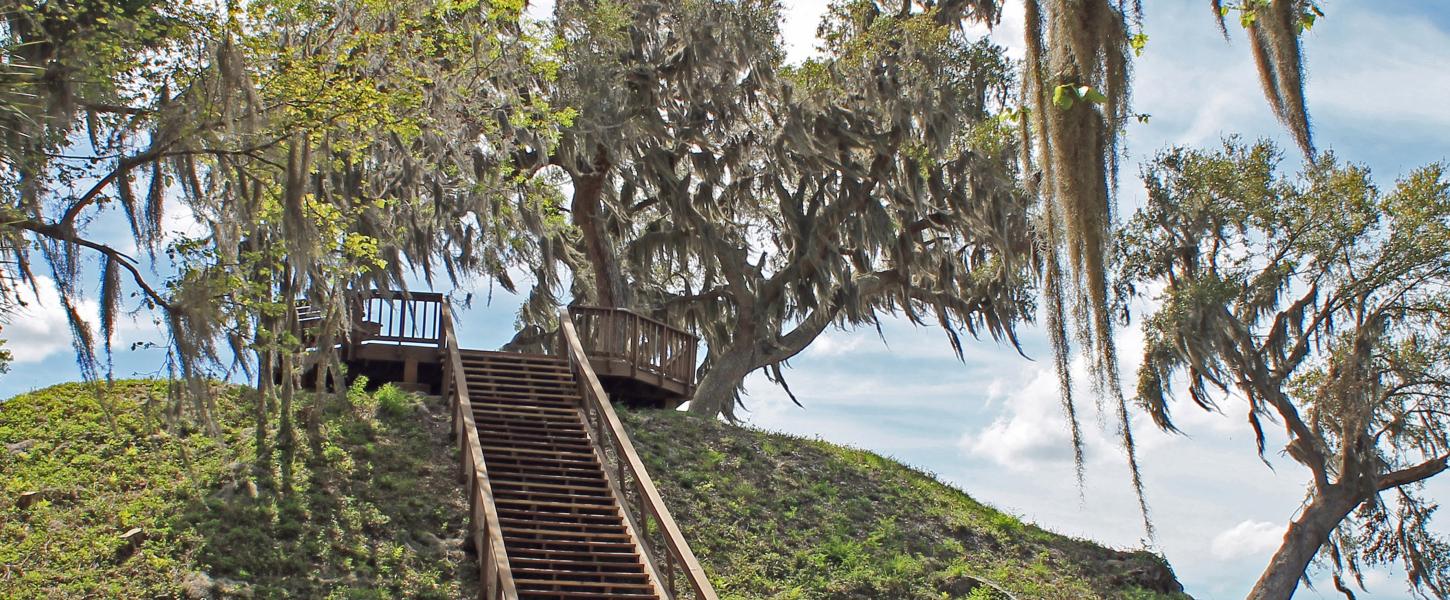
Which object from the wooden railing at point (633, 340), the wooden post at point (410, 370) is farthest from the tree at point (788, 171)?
the wooden post at point (410, 370)

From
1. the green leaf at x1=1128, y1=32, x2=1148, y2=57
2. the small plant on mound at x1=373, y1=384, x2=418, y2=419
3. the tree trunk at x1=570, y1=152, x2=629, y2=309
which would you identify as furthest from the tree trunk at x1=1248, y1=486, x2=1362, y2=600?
the green leaf at x1=1128, y1=32, x2=1148, y2=57

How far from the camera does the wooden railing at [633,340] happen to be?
20.6 meters

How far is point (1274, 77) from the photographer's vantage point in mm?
4598

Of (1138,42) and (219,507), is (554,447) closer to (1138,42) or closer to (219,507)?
(219,507)

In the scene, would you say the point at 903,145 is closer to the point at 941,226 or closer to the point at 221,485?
the point at 941,226

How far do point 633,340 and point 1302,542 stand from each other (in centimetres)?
1055

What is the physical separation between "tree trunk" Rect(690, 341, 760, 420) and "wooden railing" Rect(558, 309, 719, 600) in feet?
15.1

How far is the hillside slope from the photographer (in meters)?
13.6

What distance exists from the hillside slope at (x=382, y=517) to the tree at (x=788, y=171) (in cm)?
478

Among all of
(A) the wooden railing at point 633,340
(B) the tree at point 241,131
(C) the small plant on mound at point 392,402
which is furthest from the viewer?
(A) the wooden railing at point 633,340

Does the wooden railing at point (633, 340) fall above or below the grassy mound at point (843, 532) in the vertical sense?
above

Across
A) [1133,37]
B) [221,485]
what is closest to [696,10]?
[221,485]

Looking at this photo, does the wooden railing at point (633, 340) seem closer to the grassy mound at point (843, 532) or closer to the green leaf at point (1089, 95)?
the grassy mound at point (843, 532)

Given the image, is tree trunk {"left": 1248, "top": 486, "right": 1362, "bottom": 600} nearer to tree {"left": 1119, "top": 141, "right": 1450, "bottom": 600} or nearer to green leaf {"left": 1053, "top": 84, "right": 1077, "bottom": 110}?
tree {"left": 1119, "top": 141, "right": 1450, "bottom": 600}
